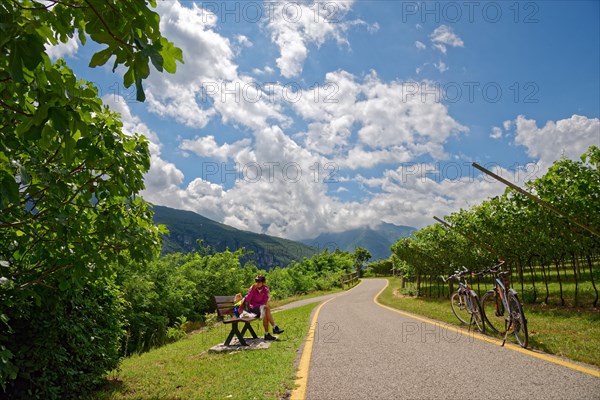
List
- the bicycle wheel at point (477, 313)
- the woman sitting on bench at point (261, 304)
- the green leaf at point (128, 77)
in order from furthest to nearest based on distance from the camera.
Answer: the woman sitting on bench at point (261, 304) → the bicycle wheel at point (477, 313) → the green leaf at point (128, 77)

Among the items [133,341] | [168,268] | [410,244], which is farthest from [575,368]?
[410,244]

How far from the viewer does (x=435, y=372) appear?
16.6 feet

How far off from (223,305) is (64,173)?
7849 mm

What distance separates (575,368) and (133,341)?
13.0 metres

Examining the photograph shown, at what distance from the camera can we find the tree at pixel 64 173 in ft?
5.19

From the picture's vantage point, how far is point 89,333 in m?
5.50

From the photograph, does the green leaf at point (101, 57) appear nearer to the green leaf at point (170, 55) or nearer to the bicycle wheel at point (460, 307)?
the green leaf at point (170, 55)

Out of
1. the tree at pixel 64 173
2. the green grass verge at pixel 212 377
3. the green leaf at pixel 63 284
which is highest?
the tree at pixel 64 173

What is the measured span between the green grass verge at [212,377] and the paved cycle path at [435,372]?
0.51m

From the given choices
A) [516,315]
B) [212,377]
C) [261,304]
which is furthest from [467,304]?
[212,377]

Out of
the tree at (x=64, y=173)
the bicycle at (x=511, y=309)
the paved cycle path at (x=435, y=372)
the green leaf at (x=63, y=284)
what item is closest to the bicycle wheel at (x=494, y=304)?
the bicycle at (x=511, y=309)

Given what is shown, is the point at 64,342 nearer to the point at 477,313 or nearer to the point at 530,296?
the point at 477,313

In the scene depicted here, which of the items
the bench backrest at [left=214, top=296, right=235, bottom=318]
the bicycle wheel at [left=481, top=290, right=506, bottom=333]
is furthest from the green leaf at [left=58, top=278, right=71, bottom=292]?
the bicycle wheel at [left=481, top=290, right=506, bottom=333]

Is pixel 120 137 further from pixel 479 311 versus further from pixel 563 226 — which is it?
pixel 563 226
